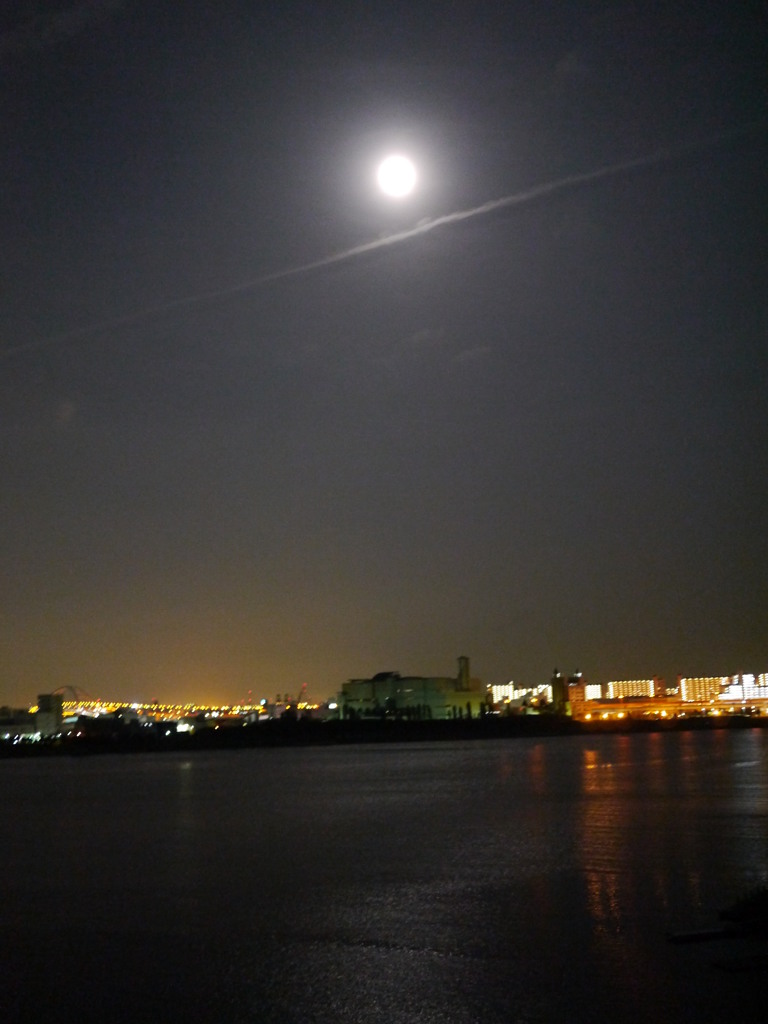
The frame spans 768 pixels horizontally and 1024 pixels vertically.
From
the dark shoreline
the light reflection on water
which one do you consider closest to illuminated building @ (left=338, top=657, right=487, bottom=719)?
the dark shoreline

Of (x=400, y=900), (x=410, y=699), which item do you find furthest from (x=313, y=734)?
(x=400, y=900)

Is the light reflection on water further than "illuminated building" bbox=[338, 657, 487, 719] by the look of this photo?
No

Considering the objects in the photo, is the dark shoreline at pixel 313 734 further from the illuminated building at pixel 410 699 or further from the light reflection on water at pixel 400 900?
the light reflection on water at pixel 400 900

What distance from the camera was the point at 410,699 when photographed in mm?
191125

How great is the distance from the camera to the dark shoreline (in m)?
154

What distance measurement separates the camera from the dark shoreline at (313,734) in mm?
154125

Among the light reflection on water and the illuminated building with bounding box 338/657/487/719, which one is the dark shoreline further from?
the light reflection on water

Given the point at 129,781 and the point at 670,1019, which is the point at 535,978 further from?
the point at 129,781

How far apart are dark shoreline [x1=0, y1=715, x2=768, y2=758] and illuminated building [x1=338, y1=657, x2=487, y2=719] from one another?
311 inches

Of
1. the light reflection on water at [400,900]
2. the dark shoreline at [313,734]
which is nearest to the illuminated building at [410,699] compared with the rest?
the dark shoreline at [313,734]

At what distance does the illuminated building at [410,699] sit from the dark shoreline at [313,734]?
7905 mm

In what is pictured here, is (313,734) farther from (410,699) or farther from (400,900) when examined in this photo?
(400,900)

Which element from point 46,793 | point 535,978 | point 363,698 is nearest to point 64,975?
point 535,978

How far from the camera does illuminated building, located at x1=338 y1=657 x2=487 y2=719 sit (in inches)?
7495
